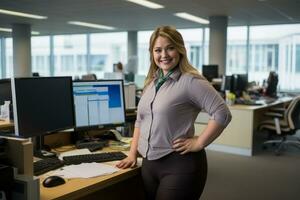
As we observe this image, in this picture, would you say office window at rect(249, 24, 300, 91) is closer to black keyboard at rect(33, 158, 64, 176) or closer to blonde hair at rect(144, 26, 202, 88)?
blonde hair at rect(144, 26, 202, 88)

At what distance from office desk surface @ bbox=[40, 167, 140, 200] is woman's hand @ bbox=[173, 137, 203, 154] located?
1.14ft

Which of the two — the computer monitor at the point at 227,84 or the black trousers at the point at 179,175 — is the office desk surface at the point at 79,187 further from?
the computer monitor at the point at 227,84

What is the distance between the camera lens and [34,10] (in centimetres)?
847

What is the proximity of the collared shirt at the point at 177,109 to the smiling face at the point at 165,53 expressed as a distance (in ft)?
0.17

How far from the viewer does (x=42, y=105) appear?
1958 mm

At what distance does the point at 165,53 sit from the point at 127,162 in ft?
2.14

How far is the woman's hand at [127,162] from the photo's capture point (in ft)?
6.26

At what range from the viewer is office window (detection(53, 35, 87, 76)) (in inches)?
551

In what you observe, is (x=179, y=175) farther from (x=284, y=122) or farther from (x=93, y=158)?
(x=284, y=122)

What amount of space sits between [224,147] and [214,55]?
14.3 ft

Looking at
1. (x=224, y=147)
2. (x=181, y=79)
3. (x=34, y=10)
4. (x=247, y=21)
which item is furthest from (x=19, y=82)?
(x=247, y=21)

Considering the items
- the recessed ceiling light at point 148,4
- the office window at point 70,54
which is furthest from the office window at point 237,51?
the office window at point 70,54

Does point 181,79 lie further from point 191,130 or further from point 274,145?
point 274,145

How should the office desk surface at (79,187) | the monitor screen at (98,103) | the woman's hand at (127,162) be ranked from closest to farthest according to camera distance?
the office desk surface at (79,187) < the woman's hand at (127,162) < the monitor screen at (98,103)
